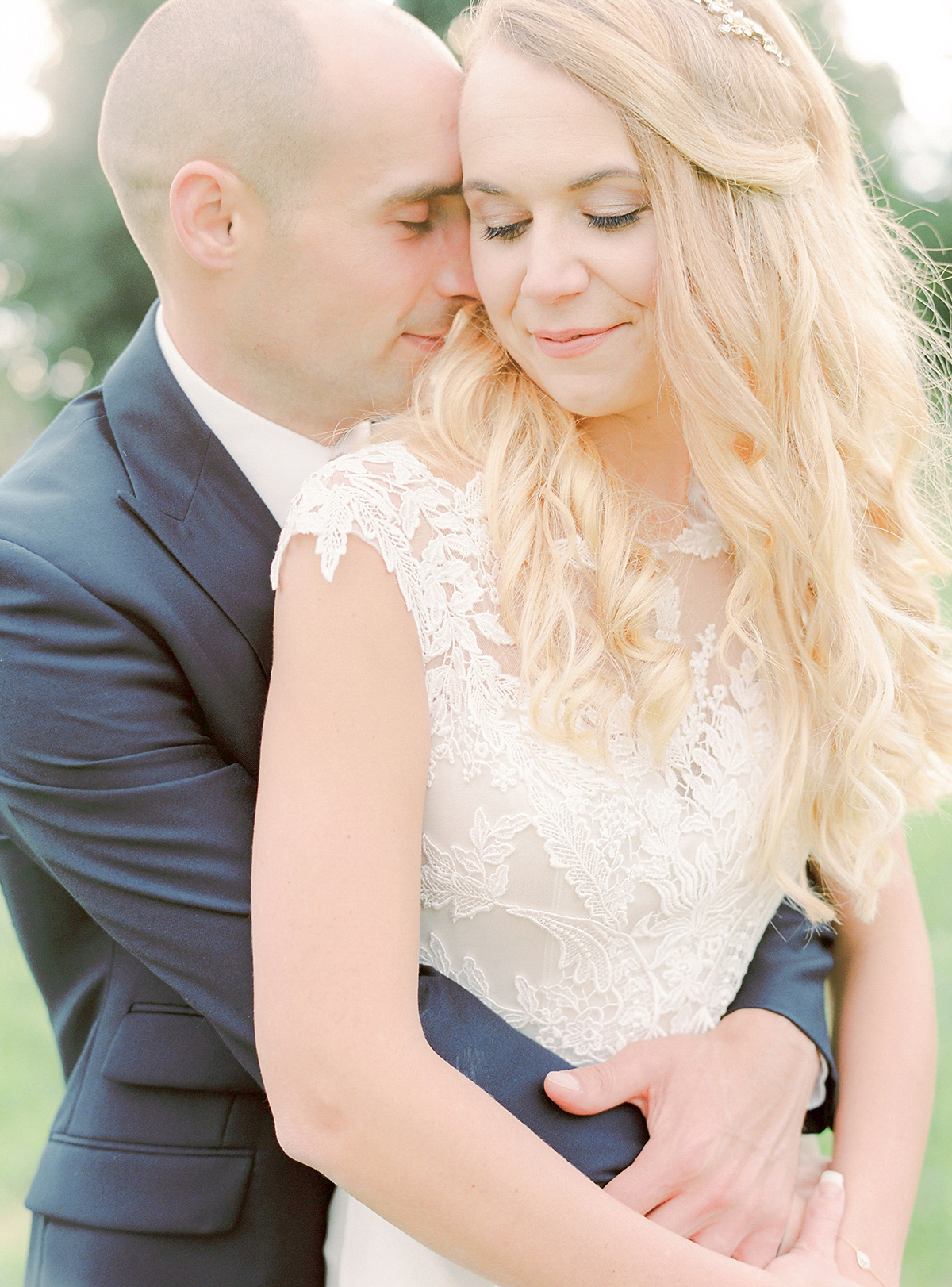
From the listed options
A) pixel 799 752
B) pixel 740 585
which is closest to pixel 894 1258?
pixel 799 752

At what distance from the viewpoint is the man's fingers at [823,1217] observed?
1.77 metres

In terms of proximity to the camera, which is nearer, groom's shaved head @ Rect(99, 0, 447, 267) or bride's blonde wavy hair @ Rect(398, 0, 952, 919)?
bride's blonde wavy hair @ Rect(398, 0, 952, 919)

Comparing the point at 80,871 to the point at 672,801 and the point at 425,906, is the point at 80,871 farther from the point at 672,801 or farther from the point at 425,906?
the point at 672,801

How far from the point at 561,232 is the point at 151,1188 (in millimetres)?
1676

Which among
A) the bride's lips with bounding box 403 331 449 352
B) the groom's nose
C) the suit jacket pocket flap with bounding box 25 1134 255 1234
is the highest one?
the groom's nose

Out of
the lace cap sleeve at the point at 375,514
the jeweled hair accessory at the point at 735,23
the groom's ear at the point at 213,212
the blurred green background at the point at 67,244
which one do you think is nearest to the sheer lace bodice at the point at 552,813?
the lace cap sleeve at the point at 375,514

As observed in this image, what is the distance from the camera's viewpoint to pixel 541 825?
1647 mm

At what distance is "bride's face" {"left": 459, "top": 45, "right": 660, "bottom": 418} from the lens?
64.8 inches

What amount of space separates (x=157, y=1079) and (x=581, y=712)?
3.09ft

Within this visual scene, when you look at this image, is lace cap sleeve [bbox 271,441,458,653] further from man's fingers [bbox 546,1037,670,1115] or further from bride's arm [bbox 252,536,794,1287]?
man's fingers [bbox 546,1037,670,1115]

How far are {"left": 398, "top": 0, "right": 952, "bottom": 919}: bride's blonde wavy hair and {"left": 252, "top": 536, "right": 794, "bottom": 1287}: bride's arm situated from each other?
292 mm

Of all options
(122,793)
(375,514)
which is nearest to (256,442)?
(375,514)

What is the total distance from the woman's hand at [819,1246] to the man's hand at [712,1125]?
0.04 metres

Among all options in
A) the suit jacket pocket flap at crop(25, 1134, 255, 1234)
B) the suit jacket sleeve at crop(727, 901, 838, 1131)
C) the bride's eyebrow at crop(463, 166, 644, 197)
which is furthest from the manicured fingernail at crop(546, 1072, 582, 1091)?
the bride's eyebrow at crop(463, 166, 644, 197)
